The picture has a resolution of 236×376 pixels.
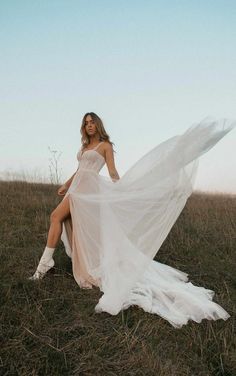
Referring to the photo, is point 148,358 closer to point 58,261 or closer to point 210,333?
point 210,333

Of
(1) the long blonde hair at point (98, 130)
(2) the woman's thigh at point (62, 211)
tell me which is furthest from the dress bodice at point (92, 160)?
(2) the woman's thigh at point (62, 211)

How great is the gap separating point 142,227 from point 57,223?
123 cm

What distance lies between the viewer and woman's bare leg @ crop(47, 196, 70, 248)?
538 cm

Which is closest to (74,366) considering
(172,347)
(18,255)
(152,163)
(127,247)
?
(172,347)

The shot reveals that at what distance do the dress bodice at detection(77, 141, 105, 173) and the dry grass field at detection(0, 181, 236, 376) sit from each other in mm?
1343

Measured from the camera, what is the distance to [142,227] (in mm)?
4762

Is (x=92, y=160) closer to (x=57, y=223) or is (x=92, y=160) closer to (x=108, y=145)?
(x=108, y=145)

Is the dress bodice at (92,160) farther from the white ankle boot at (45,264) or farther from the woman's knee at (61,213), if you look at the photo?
the white ankle boot at (45,264)

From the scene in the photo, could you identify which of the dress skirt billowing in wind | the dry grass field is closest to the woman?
the dress skirt billowing in wind

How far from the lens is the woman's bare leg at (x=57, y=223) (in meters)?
5.38

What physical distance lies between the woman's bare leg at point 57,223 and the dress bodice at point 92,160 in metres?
0.50

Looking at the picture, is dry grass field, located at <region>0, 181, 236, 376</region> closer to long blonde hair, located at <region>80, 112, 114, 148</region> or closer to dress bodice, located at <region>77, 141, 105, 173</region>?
dress bodice, located at <region>77, 141, 105, 173</region>

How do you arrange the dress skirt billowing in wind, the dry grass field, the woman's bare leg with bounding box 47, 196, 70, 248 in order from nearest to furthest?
the dry grass field
the dress skirt billowing in wind
the woman's bare leg with bounding box 47, 196, 70, 248

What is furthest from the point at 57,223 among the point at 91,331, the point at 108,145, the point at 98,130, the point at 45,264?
the point at 91,331
